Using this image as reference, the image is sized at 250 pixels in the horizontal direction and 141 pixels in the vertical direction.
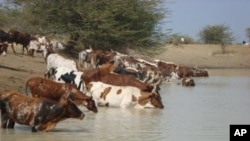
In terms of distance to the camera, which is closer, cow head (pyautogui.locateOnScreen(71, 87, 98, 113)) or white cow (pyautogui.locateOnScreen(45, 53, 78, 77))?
cow head (pyautogui.locateOnScreen(71, 87, 98, 113))

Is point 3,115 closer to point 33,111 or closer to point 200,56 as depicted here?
point 33,111

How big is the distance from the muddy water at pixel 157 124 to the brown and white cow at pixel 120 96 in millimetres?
414

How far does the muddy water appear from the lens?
1197cm

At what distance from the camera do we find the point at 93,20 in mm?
35125

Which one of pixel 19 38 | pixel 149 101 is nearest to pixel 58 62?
pixel 149 101

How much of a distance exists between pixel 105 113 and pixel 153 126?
7.56 feet

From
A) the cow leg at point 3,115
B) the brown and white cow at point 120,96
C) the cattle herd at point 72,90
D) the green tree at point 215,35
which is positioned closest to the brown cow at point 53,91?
the cattle herd at point 72,90

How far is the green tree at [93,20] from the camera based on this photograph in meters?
35.3

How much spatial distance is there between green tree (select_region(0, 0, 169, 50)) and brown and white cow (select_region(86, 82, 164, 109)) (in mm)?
17210

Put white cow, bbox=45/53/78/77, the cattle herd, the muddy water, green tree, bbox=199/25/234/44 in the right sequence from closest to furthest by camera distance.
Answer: the cattle herd → the muddy water → white cow, bbox=45/53/78/77 → green tree, bbox=199/25/234/44

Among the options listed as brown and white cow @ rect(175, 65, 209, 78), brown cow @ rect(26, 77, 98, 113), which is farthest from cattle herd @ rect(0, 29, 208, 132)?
brown and white cow @ rect(175, 65, 209, 78)

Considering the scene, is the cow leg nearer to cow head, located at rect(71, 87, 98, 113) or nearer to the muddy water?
the muddy water

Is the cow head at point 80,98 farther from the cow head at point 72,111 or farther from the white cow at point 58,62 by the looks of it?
the white cow at point 58,62

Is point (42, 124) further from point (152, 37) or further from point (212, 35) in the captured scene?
point (212, 35)
